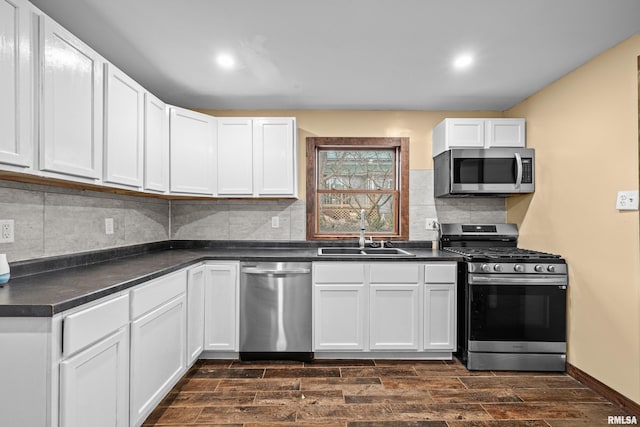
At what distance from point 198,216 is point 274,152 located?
106 cm

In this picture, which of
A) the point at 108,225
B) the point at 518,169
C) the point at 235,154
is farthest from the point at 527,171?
the point at 108,225

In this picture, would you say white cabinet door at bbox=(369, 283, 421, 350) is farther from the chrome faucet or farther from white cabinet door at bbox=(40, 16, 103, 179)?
white cabinet door at bbox=(40, 16, 103, 179)

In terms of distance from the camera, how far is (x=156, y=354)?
6.77 feet

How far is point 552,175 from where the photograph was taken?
2.92 metres

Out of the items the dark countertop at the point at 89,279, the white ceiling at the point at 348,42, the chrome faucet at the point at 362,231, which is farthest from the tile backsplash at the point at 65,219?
the chrome faucet at the point at 362,231

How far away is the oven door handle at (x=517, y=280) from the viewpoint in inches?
107

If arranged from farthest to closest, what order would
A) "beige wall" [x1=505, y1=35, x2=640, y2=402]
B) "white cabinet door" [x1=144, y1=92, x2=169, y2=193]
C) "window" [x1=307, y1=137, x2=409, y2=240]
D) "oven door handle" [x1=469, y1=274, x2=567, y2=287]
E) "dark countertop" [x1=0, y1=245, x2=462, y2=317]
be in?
"window" [x1=307, y1=137, x2=409, y2=240]
"oven door handle" [x1=469, y1=274, x2=567, y2=287]
"white cabinet door" [x1=144, y1=92, x2=169, y2=193]
"beige wall" [x1=505, y1=35, x2=640, y2=402]
"dark countertop" [x1=0, y1=245, x2=462, y2=317]

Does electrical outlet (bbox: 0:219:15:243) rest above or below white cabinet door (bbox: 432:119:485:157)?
below

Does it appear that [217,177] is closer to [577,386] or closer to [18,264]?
[18,264]

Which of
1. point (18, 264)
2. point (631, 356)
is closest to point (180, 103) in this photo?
point (18, 264)

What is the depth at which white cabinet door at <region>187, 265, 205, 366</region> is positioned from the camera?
260 cm

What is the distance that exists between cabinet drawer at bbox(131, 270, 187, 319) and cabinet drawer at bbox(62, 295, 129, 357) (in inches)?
3.1

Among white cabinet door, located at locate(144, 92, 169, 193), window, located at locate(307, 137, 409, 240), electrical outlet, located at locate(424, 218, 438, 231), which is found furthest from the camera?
window, located at locate(307, 137, 409, 240)

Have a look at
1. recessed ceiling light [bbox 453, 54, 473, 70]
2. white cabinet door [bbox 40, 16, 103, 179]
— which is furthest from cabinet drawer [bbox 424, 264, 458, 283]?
white cabinet door [bbox 40, 16, 103, 179]
